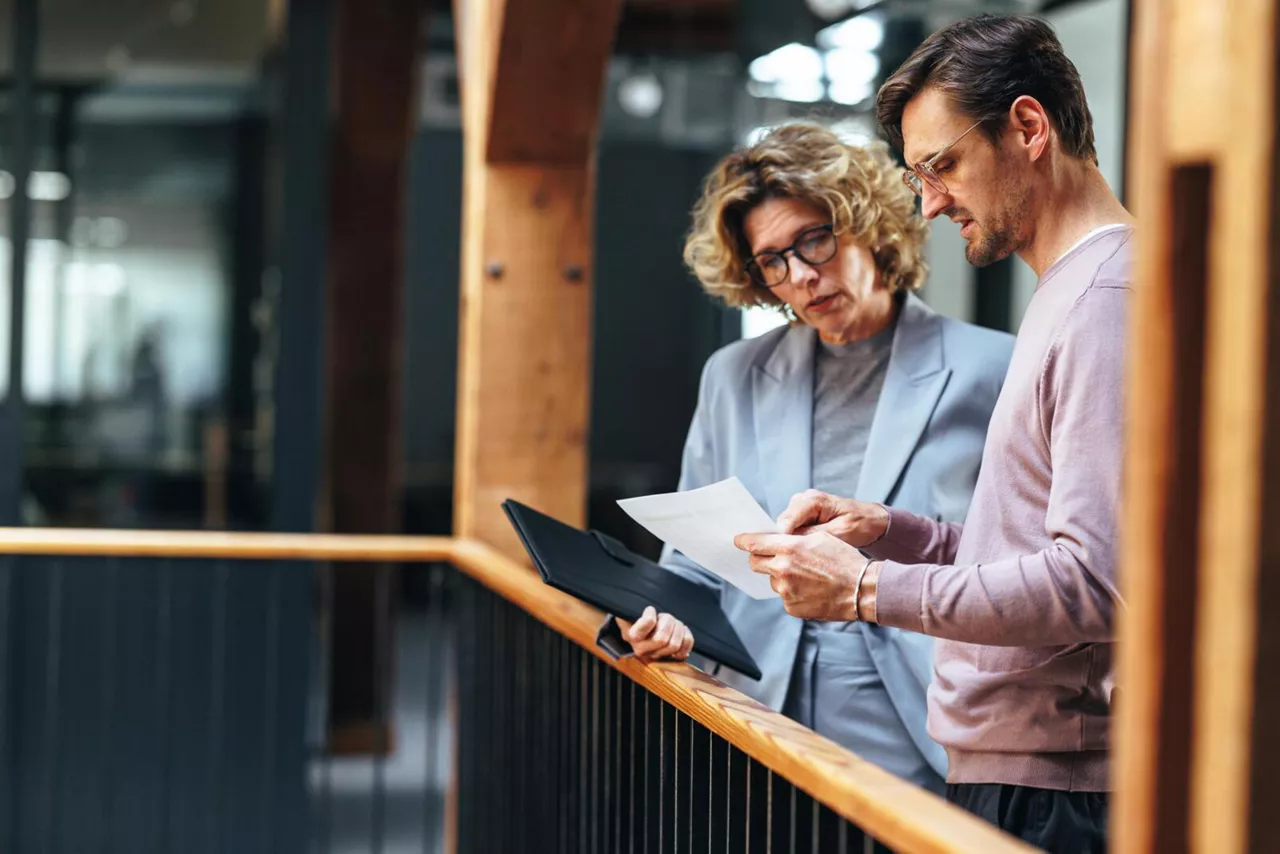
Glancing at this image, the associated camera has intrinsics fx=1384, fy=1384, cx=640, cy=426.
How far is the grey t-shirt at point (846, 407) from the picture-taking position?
2.08 m

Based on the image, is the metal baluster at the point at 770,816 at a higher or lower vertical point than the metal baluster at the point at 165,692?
higher

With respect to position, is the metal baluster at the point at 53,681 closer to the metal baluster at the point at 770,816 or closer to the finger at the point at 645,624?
the finger at the point at 645,624

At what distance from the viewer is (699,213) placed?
89.9 inches

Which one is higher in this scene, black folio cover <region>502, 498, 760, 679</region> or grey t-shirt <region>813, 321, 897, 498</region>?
grey t-shirt <region>813, 321, 897, 498</region>

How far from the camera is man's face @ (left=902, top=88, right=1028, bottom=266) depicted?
57.9 inches

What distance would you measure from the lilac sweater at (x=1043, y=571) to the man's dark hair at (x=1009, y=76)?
15cm

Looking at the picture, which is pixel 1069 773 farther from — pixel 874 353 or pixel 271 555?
pixel 271 555

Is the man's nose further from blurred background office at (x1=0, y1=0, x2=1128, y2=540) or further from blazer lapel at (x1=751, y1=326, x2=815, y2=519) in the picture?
blurred background office at (x1=0, y1=0, x2=1128, y2=540)

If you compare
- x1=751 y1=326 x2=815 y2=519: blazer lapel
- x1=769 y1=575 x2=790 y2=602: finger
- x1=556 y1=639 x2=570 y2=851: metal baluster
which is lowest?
x1=556 y1=639 x2=570 y2=851: metal baluster

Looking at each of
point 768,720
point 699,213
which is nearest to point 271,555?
point 699,213

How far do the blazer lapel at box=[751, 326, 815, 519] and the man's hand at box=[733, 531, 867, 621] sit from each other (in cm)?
55

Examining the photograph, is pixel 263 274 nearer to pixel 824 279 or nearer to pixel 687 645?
pixel 824 279

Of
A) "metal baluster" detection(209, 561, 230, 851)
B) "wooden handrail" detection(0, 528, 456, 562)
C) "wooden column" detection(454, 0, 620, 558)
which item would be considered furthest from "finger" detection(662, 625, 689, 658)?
"metal baluster" detection(209, 561, 230, 851)

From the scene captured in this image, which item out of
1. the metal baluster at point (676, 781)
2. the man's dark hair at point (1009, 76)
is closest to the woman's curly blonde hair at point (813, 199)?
the man's dark hair at point (1009, 76)
